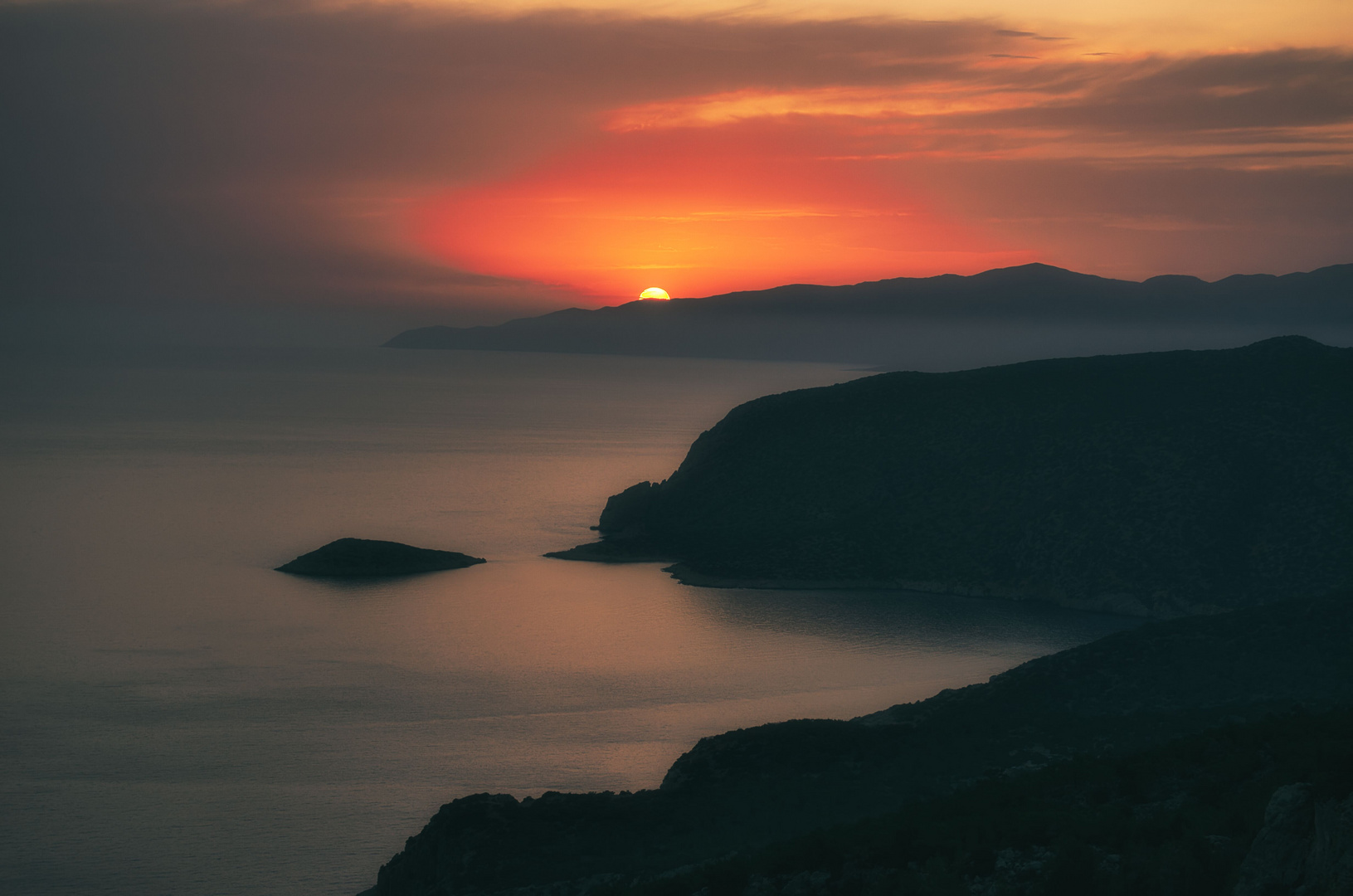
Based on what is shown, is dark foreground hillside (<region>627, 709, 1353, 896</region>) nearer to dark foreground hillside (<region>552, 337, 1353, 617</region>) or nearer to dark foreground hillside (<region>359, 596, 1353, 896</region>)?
dark foreground hillside (<region>359, 596, 1353, 896</region>)

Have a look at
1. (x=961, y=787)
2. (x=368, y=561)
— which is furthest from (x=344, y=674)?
(x=961, y=787)

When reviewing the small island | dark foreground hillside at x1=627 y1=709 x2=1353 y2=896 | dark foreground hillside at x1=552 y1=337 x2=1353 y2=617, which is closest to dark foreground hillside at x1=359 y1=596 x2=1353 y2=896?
dark foreground hillside at x1=627 y1=709 x2=1353 y2=896

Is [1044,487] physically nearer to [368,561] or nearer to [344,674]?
[368,561]

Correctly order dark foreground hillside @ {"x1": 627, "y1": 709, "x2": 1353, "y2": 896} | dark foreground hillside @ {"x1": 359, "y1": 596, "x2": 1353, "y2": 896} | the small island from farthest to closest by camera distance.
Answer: the small island < dark foreground hillside @ {"x1": 359, "y1": 596, "x2": 1353, "y2": 896} < dark foreground hillside @ {"x1": 627, "y1": 709, "x2": 1353, "y2": 896}

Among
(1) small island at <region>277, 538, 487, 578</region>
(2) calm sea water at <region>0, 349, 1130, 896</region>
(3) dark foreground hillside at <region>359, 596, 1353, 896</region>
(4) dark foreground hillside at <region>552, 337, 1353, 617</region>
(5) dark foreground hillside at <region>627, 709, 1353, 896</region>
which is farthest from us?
(1) small island at <region>277, 538, 487, 578</region>

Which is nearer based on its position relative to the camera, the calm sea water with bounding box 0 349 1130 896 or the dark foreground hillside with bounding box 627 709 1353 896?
the dark foreground hillside with bounding box 627 709 1353 896

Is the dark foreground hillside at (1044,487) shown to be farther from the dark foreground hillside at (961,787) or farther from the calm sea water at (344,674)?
the dark foreground hillside at (961,787)
